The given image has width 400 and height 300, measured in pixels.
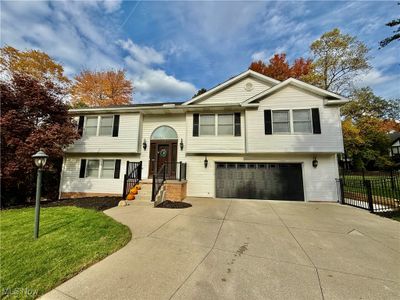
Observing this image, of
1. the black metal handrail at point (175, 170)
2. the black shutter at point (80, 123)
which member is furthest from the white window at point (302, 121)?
the black shutter at point (80, 123)

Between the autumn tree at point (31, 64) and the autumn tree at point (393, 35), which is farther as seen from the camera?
the autumn tree at point (31, 64)

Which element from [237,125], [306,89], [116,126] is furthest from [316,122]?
[116,126]

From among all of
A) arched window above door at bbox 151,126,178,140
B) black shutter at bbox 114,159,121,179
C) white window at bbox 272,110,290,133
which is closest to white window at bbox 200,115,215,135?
arched window above door at bbox 151,126,178,140

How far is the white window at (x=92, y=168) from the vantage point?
1134 centimetres

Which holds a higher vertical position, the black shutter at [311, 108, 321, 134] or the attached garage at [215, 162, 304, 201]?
the black shutter at [311, 108, 321, 134]

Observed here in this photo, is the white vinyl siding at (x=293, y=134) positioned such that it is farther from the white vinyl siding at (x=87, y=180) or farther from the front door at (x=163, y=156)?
the white vinyl siding at (x=87, y=180)

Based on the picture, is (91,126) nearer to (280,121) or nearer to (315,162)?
(280,121)

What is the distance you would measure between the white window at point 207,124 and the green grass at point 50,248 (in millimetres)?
6707

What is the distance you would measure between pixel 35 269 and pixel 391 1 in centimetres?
1263

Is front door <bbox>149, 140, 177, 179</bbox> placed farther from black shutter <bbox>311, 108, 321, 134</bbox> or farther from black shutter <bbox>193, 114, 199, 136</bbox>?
black shutter <bbox>311, 108, 321, 134</bbox>

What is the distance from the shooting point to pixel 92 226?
195 inches

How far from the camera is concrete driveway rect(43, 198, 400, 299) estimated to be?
98.5 inches

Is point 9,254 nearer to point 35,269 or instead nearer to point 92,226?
point 35,269

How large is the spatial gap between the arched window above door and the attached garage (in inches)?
138
